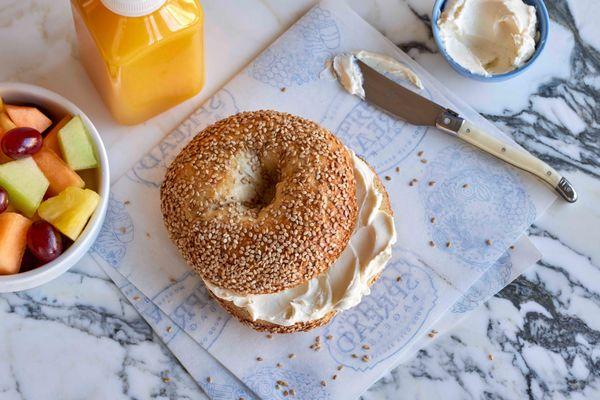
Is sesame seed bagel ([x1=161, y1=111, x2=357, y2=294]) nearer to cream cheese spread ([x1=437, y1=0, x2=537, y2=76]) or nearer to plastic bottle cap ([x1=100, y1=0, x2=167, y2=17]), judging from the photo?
plastic bottle cap ([x1=100, y1=0, x2=167, y2=17])

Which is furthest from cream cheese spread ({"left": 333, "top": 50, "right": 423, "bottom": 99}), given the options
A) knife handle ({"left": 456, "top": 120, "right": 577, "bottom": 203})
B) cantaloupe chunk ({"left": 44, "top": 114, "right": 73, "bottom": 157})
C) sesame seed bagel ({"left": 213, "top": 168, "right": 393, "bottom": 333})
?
cantaloupe chunk ({"left": 44, "top": 114, "right": 73, "bottom": 157})

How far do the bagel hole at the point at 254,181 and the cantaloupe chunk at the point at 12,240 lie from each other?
0.42 metres

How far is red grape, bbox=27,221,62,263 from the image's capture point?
1.56m

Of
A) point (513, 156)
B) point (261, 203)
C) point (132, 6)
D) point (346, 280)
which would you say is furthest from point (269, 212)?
point (513, 156)

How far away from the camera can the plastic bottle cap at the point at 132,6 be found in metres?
1.47

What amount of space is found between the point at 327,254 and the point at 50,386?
2.24 feet

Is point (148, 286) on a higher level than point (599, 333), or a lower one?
lower

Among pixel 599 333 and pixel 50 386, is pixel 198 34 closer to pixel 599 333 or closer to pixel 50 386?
pixel 50 386

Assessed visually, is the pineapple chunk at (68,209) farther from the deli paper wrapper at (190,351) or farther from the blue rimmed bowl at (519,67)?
the blue rimmed bowl at (519,67)

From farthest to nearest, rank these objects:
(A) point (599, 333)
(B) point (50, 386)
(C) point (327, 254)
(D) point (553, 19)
Answer: (D) point (553, 19) < (A) point (599, 333) < (B) point (50, 386) < (C) point (327, 254)

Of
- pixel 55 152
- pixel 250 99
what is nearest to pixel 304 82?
pixel 250 99

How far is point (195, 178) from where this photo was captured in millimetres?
1612

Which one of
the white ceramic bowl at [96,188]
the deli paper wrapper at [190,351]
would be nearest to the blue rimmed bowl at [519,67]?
the deli paper wrapper at [190,351]

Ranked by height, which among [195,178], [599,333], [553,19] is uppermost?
[553,19]
